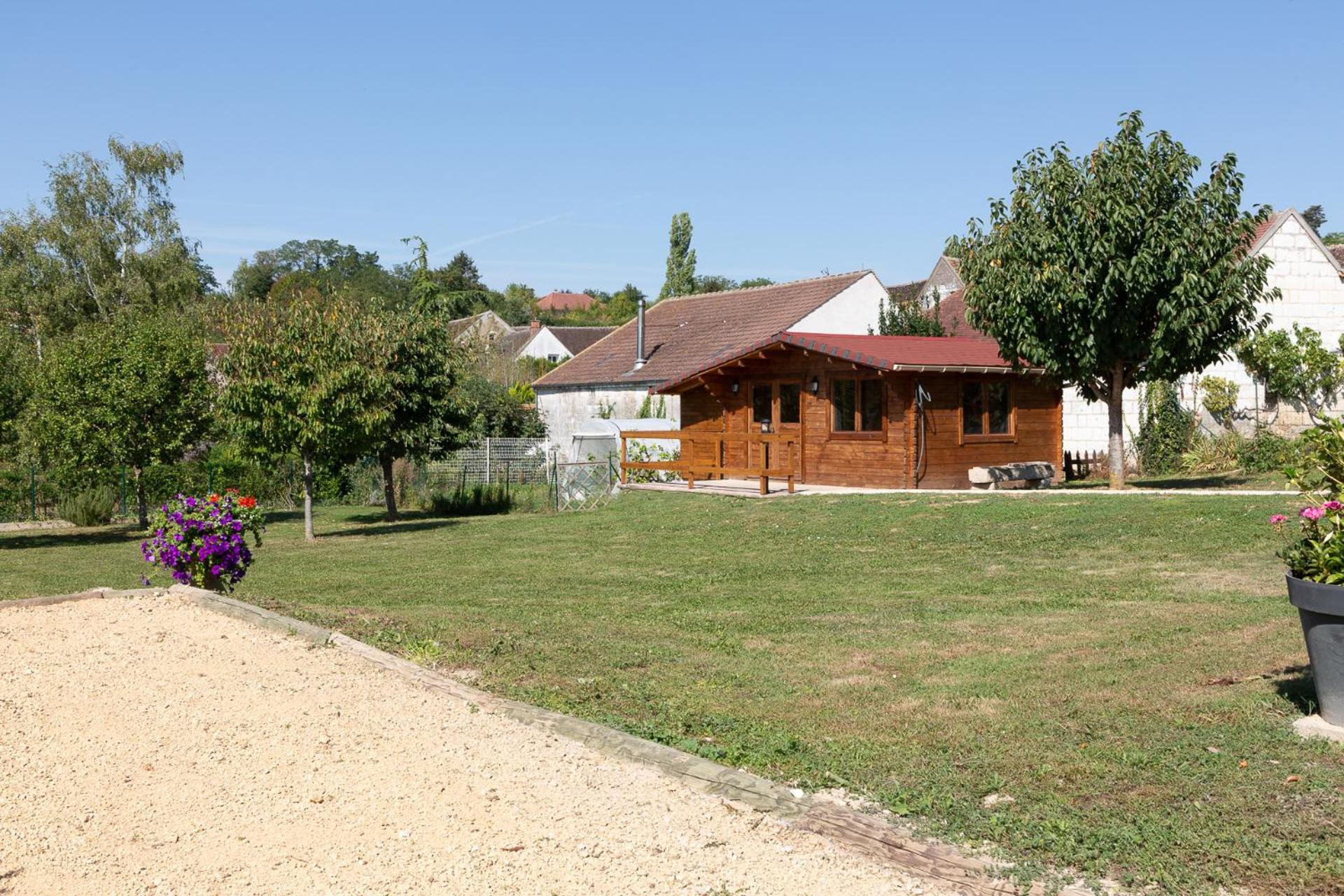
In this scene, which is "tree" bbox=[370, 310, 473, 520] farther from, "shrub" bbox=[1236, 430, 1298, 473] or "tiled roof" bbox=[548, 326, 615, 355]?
"tiled roof" bbox=[548, 326, 615, 355]

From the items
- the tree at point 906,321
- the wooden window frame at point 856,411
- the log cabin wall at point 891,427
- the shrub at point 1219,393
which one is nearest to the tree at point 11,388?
the log cabin wall at point 891,427

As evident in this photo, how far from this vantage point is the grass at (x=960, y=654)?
5410mm

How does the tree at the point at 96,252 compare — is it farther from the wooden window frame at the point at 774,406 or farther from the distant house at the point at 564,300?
the distant house at the point at 564,300

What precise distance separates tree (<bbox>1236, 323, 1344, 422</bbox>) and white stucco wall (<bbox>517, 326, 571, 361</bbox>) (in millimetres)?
57703

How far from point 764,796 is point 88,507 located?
29055 mm

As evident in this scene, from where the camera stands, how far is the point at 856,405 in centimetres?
2647

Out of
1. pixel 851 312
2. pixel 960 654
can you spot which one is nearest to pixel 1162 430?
pixel 851 312

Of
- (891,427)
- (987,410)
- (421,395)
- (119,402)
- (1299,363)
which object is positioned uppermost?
(1299,363)

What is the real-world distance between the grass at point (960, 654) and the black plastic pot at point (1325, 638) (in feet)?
0.88

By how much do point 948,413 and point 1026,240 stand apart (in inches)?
189

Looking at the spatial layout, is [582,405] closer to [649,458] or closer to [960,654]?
[649,458]

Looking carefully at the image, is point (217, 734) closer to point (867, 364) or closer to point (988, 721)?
point (988, 721)

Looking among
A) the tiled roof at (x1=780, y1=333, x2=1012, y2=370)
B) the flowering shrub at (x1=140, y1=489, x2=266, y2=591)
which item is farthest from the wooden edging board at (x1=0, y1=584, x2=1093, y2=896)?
the tiled roof at (x1=780, y1=333, x2=1012, y2=370)

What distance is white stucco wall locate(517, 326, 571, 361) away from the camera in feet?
280
